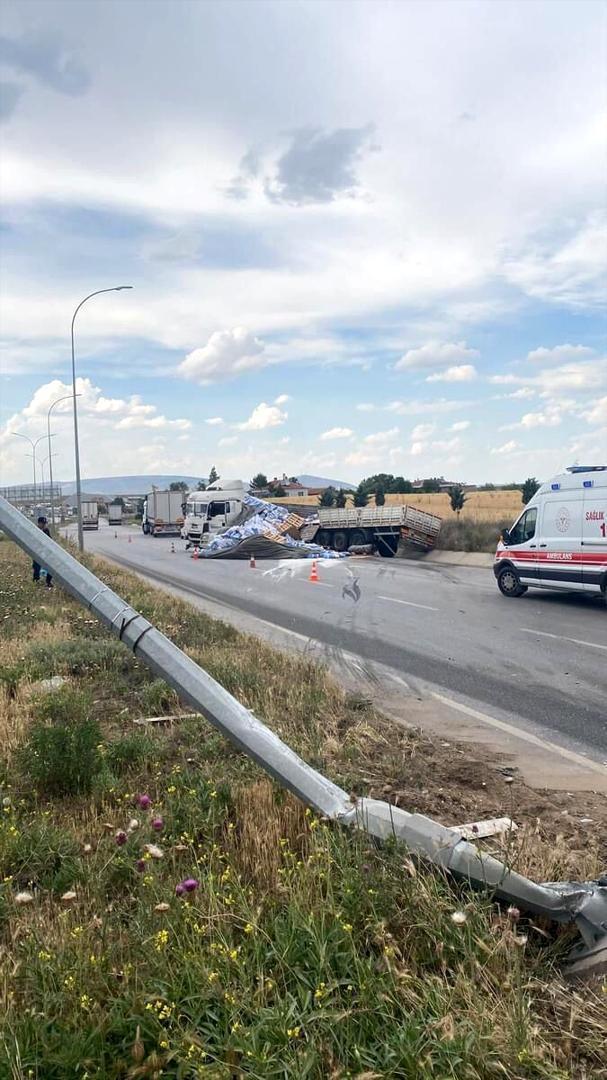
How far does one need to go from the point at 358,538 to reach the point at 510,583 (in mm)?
16256

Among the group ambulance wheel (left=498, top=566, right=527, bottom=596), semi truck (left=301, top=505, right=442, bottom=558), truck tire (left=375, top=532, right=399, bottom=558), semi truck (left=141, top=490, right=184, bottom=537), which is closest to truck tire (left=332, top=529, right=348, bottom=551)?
semi truck (left=301, top=505, right=442, bottom=558)

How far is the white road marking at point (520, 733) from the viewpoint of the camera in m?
6.09

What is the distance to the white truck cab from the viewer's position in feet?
129

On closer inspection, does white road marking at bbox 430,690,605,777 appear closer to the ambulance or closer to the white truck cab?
the ambulance

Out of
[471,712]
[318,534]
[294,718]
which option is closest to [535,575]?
[471,712]

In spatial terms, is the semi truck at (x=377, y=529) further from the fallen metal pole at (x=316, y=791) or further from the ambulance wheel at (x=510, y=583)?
the fallen metal pole at (x=316, y=791)

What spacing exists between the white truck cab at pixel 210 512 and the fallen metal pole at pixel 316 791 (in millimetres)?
33930

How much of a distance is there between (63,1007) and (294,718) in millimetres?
3761

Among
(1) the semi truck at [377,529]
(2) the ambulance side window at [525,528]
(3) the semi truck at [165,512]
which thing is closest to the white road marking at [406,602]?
(2) the ambulance side window at [525,528]

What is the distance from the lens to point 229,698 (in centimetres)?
413

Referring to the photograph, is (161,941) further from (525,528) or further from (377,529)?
(377,529)

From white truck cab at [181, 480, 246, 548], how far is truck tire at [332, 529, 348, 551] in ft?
24.0

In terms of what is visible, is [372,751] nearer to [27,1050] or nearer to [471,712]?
[471,712]

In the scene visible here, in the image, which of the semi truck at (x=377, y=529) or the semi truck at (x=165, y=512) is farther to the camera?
the semi truck at (x=165, y=512)
